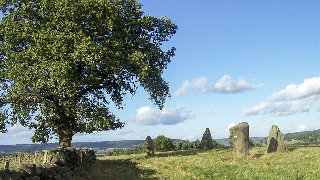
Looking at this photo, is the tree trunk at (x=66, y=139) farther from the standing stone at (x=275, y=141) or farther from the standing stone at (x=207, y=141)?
the standing stone at (x=275, y=141)

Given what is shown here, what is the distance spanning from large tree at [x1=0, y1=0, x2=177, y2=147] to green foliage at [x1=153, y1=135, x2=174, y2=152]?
14864 millimetres

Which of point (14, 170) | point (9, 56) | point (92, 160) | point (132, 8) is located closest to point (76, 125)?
point (92, 160)

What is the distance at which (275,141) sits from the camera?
30547mm

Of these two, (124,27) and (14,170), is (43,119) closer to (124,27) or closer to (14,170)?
(124,27)

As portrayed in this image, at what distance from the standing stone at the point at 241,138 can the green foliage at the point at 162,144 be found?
19.0 meters

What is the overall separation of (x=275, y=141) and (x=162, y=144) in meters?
19.4

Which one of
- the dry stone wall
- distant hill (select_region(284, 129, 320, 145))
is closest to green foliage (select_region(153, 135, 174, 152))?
the dry stone wall

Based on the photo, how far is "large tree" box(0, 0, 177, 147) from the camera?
26.3 metres

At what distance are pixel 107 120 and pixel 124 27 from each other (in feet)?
30.6

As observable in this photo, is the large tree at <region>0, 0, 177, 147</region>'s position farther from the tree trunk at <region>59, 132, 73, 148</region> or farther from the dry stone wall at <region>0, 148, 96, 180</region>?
the dry stone wall at <region>0, 148, 96, 180</region>

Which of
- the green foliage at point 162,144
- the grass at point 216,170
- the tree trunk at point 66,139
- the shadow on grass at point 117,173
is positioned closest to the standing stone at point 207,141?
the green foliage at point 162,144

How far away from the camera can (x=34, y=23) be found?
28.8m

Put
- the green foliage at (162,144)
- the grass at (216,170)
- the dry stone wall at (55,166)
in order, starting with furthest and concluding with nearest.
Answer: the green foliage at (162,144) → the grass at (216,170) → the dry stone wall at (55,166)

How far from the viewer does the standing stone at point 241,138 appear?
27.2m
